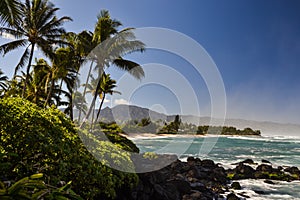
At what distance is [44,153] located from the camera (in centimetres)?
388

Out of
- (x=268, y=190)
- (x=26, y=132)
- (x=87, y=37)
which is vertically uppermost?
(x=87, y=37)

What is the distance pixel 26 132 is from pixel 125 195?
310 cm

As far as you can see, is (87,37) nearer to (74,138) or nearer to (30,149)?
(74,138)

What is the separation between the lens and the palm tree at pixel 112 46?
13.8 m

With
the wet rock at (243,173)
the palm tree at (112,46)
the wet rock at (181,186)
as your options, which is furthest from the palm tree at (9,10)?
the wet rock at (243,173)

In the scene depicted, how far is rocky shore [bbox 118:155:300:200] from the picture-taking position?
718 centimetres

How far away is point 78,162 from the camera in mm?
4543

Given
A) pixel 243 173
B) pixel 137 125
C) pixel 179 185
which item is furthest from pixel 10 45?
pixel 137 125

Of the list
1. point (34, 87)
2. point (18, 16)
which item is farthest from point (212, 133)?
point (18, 16)

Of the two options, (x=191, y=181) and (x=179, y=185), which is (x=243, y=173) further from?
(x=179, y=185)

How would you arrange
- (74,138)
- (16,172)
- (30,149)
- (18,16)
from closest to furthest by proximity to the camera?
(16,172), (30,149), (74,138), (18,16)

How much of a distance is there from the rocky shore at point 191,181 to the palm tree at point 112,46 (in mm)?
6014

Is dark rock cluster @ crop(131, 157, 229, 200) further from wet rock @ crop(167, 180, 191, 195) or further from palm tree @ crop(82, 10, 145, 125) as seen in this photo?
palm tree @ crop(82, 10, 145, 125)

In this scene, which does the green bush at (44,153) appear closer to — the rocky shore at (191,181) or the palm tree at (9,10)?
the rocky shore at (191,181)
